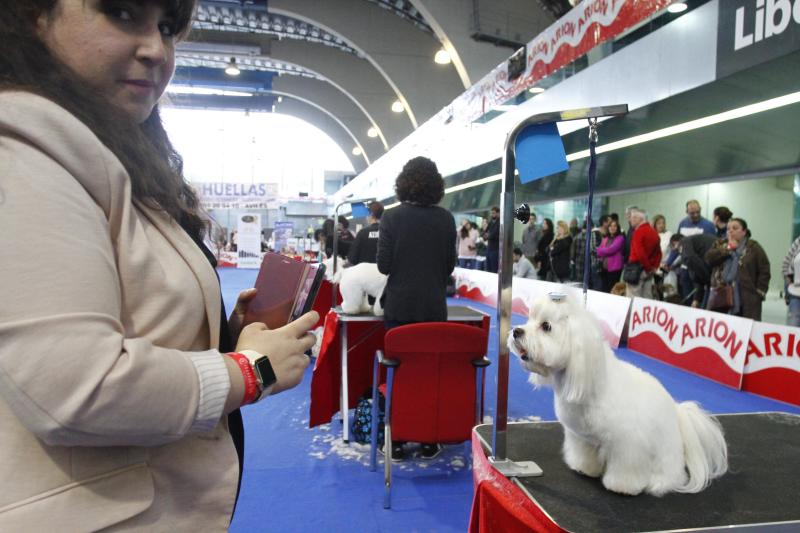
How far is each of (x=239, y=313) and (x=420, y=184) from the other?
6.27ft

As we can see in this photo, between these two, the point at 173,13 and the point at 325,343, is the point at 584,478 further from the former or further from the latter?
the point at 325,343

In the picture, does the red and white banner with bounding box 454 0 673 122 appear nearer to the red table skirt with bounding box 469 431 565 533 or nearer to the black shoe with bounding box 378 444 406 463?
the black shoe with bounding box 378 444 406 463

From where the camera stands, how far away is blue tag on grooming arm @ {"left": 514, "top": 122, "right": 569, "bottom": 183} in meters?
1.31

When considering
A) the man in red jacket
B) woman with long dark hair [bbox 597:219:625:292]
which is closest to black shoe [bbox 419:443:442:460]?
the man in red jacket

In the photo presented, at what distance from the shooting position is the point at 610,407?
4.29 feet

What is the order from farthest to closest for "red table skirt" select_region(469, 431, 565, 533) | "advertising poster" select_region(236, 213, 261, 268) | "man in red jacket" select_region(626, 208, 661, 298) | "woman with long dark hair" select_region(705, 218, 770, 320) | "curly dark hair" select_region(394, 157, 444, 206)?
"advertising poster" select_region(236, 213, 261, 268), "man in red jacket" select_region(626, 208, 661, 298), "woman with long dark hair" select_region(705, 218, 770, 320), "curly dark hair" select_region(394, 157, 444, 206), "red table skirt" select_region(469, 431, 565, 533)

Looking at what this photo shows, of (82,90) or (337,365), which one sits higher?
(82,90)

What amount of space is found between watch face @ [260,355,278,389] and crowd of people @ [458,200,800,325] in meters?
2.78

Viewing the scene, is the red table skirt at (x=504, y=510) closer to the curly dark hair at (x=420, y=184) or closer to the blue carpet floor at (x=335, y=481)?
the blue carpet floor at (x=335, y=481)

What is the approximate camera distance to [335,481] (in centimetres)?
258

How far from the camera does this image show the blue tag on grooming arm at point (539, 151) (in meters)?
1.31

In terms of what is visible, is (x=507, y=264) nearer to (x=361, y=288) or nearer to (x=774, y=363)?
(x=361, y=288)

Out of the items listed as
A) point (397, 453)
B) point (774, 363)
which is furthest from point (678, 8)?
point (397, 453)

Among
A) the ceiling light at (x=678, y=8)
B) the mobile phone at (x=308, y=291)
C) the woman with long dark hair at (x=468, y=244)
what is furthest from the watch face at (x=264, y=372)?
the woman with long dark hair at (x=468, y=244)
